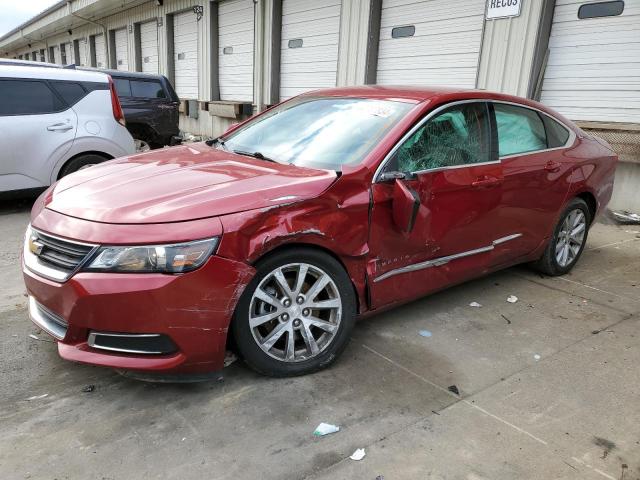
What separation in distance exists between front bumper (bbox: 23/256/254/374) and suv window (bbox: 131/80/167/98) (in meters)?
8.27

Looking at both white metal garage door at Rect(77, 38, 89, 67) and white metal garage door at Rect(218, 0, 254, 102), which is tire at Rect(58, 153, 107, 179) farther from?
white metal garage door at Rect(77, 38, 89, 67)

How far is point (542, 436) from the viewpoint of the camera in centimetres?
246

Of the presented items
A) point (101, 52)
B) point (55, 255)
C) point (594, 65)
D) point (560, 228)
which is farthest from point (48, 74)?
point (101, 52)

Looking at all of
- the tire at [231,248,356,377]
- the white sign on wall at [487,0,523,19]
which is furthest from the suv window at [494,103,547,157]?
the white sign on wall at [487,0,523,19]

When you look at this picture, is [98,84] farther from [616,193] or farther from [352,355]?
[616,193]

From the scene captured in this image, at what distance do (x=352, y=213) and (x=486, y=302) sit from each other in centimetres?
178

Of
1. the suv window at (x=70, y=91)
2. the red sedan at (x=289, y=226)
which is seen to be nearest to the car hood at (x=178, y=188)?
the red sedan at (x=289, y=226)

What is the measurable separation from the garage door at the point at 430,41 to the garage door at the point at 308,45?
1.34 metres

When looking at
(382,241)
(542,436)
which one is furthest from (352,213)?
(542,436)

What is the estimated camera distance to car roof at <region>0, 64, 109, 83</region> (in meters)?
6.05

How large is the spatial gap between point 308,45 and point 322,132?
343 inches

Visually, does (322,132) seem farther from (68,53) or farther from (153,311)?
(68,53)

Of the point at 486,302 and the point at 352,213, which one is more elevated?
the point at 352,213

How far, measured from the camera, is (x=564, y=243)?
462 centimetres
